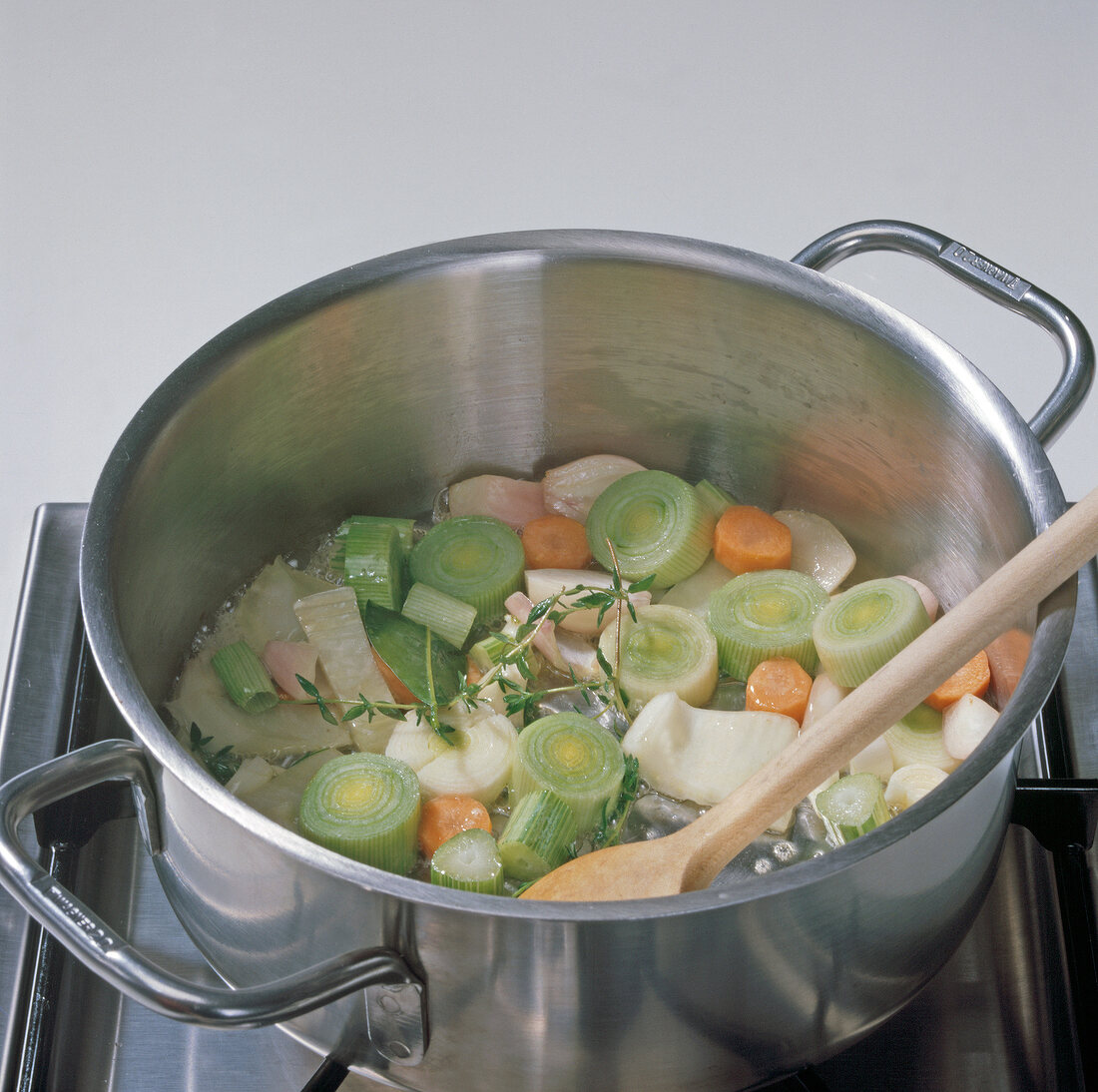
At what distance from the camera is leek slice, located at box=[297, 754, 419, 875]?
0.86 metres

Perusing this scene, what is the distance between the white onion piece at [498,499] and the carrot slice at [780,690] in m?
0.29

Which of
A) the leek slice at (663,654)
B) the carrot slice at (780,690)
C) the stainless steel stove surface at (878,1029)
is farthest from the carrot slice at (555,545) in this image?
the stainless steel stove surface at (878,1029)

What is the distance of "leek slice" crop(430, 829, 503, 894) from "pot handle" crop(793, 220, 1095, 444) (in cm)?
52

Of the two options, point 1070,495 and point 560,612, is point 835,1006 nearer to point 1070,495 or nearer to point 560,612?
point 560,612

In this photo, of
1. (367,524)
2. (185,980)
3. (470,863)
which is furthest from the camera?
(367,524)

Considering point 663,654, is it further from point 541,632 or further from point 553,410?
point 553,410

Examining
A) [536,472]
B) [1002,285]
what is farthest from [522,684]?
[1002,285]

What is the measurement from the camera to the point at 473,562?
1139mm

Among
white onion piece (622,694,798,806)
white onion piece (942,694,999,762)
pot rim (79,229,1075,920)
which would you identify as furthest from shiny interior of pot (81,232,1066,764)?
white onion piece (622,694,798,806)

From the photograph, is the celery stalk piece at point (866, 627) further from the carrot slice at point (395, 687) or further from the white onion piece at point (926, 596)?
the carrot slice at point (395, 687)

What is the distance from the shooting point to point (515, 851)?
2.86 ft

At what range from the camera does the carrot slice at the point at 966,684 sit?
0.99m

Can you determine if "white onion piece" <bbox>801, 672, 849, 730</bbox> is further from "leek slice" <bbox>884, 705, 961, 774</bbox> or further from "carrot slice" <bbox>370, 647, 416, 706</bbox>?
"carrot slice" <bbox>370, 647, 416, 706</bbox>

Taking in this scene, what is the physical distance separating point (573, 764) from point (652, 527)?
12.0 inches
